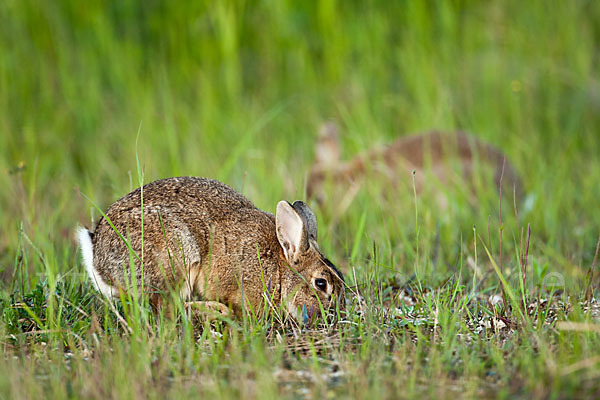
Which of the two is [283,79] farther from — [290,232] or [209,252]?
[209,252]

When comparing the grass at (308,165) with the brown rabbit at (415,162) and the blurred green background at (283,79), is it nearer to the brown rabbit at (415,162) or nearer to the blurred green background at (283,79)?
the blurred green background at (283,79)

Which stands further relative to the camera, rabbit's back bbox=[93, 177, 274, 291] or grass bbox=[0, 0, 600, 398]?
rabbit's back bbox=[93, 177, 274, 291]

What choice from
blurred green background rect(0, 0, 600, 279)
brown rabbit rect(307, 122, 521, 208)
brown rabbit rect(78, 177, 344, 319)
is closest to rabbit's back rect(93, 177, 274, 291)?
brown rabbit rect(78, 177, 344, 319)

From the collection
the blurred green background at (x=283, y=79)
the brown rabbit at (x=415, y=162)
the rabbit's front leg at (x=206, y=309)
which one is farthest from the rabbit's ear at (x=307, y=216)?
the blurred green background at (x=283, y=79)

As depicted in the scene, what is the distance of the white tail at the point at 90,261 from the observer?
3.85m

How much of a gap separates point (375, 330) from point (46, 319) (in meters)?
1.57

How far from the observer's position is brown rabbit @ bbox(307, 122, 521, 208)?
6691 millimetres

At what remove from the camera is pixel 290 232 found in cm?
411

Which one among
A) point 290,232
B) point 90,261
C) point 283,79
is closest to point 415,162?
point 283,79

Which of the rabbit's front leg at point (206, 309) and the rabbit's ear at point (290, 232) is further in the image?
the rabbit's ear at point (290, 232)

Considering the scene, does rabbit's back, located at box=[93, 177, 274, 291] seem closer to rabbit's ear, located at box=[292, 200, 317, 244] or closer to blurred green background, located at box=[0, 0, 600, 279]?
rabbit's ear, located at box=[292, 200, 317, 244]

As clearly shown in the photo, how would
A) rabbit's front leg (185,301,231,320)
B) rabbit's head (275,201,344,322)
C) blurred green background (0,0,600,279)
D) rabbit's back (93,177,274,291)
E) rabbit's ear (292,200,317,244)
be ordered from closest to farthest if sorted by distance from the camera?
rabbit's front leg (185,301,231,320), rabbit's back (93,177,274,291), rabbit's head (275,201,344,322), rabbit's ear (292,200,317,244), blurred green background (0,0,600,279)

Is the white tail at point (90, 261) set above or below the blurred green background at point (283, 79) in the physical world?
below

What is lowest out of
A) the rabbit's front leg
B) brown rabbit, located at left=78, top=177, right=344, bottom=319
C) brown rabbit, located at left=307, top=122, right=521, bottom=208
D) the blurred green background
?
the rabbit's front leg
